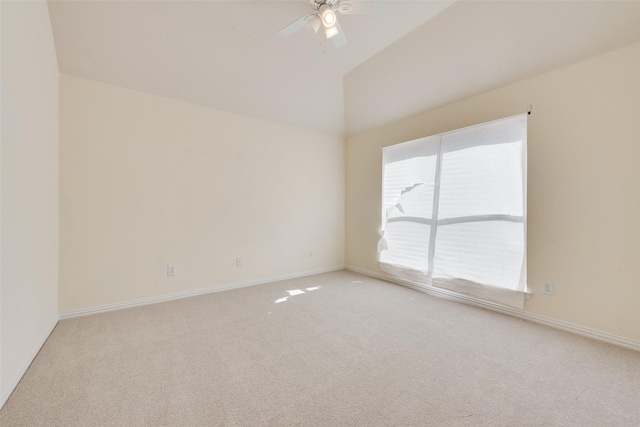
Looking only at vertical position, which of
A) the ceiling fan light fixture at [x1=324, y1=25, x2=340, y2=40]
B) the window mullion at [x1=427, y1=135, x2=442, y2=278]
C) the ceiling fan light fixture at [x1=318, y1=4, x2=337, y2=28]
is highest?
the ceiling fan light fixture at [x1=318, y1=4, x2=337, y2=28]

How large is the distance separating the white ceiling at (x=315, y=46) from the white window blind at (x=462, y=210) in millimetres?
594

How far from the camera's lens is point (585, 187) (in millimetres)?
2293

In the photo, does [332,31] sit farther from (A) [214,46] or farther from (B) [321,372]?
(B) [321,372]

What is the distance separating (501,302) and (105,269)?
14.0 ft

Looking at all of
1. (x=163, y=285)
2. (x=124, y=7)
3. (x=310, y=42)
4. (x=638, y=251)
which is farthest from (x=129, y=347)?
(x=638, y=251)

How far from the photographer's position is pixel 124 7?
7.55ft

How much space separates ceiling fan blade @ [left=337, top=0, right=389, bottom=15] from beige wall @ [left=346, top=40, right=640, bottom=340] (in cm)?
175

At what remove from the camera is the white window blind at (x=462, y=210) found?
2.65 metres

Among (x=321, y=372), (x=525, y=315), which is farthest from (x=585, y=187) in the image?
(x=321, y=372)

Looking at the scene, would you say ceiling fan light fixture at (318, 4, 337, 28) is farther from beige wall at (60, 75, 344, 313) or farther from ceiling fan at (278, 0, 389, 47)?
beige wall at (60, 75, 344, 313)

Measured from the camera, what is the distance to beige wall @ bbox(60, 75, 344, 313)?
2.67 meters

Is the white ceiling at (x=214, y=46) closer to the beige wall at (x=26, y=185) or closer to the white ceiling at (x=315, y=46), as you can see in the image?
the white ceiling at (x=315, y=46)

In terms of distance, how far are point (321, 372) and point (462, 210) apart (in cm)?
239

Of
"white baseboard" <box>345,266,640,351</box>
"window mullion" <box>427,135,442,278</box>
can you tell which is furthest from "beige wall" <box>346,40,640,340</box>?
"window mullion" <box>427,135,442,278</box>
